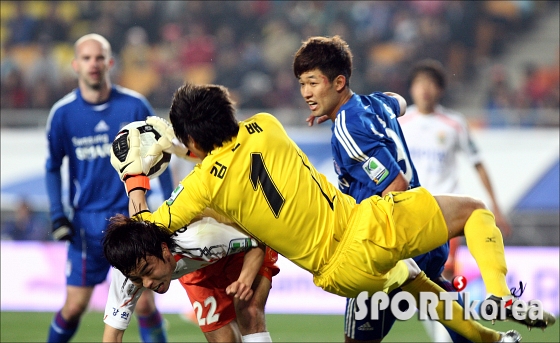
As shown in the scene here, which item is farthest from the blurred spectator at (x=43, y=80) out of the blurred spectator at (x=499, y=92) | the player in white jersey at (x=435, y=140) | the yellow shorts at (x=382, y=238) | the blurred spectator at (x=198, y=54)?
the yellow shorts at (x=382, y=238)

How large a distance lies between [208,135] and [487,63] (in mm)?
11777

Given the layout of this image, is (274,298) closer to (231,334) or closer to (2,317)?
(2,317)

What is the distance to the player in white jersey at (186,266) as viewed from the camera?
3.94m

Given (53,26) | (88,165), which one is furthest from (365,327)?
(53,26)

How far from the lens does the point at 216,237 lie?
14.0 ft

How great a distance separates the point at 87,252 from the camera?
20.1ft

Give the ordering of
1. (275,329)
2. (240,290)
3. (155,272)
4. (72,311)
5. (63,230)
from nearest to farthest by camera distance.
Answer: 1. (155,272)
2. (240,290)
3. (72,311)
4. (63,230)
5. (275,329)

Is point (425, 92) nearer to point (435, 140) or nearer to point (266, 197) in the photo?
point (435, 140)

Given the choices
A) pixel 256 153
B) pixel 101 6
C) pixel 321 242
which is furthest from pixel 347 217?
pixel 101 6

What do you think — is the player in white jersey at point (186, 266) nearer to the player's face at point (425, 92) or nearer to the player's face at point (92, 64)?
the player's face at point (92, 64)

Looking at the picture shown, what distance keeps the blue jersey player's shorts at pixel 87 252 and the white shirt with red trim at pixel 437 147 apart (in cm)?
282

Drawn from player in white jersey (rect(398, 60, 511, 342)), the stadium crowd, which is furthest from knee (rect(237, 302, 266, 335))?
the stadium crowd

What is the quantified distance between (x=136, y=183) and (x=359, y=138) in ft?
4.04

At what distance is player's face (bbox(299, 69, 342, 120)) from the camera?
4508mm
